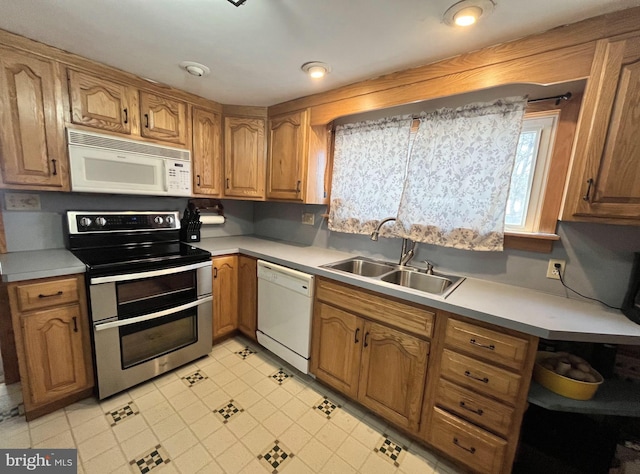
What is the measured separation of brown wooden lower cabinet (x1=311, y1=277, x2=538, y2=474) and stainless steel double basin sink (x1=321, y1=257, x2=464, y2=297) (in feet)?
0.82

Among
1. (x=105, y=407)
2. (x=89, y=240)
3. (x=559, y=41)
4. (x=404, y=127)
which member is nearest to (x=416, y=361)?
(x=404, y=127)

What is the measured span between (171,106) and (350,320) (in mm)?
2125

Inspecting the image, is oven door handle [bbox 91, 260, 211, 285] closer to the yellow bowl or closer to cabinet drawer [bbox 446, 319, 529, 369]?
cabinet drawer [bbox 446, 319, 529, 369]

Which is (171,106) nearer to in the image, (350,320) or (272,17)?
(272,17)

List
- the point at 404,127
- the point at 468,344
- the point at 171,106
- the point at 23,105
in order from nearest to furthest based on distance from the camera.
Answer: the point at 468,344 → the point at 23,105 → the point at 404,127 → the point at 171,106

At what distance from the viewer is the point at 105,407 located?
5.32 feet

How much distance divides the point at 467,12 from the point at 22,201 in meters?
2.78

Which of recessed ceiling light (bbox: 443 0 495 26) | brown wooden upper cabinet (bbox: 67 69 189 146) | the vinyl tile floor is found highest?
recessed ceiling light (bbox: 443 0 495 26)

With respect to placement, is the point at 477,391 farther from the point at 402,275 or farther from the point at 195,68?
the point at 195,68

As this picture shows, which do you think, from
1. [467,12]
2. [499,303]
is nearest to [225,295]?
[499,303]

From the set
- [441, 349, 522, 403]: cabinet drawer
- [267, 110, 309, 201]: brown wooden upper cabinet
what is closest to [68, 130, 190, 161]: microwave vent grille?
[267, 110, 309, 201]: brown wooden upper cabinet

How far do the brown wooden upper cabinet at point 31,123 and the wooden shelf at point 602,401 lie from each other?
2.88m

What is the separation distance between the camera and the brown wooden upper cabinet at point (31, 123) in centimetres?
143

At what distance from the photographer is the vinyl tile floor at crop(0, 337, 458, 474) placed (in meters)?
1.33
